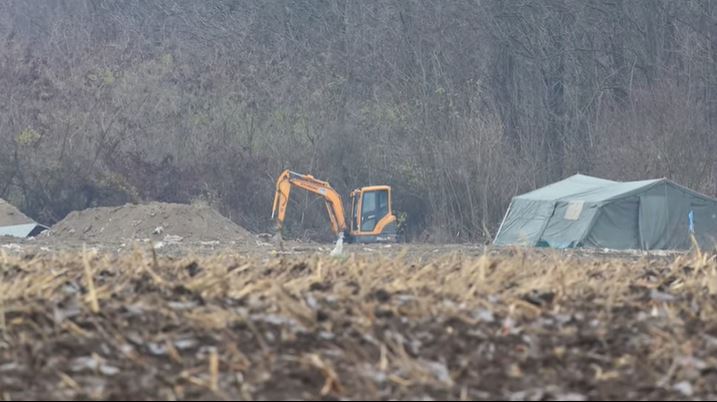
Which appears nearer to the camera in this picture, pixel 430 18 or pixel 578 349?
pixel 578 349

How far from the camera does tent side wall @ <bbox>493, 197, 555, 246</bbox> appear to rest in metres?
33.5

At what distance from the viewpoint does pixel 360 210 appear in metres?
37.7

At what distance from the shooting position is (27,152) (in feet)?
143

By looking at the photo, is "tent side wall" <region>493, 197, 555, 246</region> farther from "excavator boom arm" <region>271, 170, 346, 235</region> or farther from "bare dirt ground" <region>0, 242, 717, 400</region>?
"bare dirt ground" <region>0, 242, 717, 400</region>

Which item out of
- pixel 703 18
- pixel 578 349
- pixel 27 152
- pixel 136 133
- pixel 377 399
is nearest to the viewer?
pixel 377 399

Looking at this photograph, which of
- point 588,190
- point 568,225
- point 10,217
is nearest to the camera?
point 568,225

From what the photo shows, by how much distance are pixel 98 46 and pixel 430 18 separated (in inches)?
535

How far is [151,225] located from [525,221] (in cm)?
972

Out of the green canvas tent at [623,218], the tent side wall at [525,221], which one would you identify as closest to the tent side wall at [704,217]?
the green canvas tent at [623,218]

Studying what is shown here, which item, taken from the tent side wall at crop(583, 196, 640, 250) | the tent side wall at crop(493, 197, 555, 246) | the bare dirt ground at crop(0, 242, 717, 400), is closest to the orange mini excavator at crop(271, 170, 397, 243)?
the tent side wall at crop(493, 197, 555, 246)

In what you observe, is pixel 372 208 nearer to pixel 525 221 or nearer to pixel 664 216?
pixel 525 221

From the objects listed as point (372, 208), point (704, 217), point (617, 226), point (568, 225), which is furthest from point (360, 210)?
point (704, 217)

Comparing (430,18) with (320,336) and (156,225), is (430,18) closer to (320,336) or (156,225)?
(156,225)

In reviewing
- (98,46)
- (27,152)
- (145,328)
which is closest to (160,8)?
(98,46)
